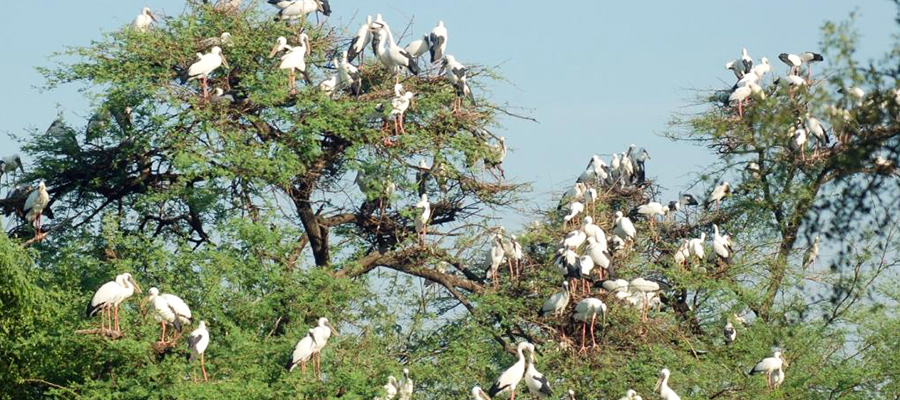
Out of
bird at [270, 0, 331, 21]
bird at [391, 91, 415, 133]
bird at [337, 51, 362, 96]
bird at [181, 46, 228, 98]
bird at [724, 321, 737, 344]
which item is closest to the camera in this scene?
A: bird at [181, 46, 228, 98]

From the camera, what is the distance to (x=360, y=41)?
22.0 m

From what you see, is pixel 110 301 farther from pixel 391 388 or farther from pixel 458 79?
pixel 458 79

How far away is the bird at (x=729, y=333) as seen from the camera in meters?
21.4

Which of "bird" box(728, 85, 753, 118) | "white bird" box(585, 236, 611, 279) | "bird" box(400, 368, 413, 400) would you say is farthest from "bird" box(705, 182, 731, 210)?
"bird" box(400, 368, 413, 400)

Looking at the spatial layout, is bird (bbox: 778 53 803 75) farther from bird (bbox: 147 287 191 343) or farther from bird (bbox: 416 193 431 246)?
bird (bbox: 147 287 191 343)

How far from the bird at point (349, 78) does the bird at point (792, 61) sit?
787 centimetres

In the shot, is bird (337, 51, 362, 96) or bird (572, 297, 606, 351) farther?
bird (337, 51, 362, 96)

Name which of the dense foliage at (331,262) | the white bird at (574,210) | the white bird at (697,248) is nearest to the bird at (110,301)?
the dense foliage at (331,262)

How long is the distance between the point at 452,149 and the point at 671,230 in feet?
14.6

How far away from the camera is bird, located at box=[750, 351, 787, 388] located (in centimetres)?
1939

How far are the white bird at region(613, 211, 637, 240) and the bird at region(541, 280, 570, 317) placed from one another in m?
2.17

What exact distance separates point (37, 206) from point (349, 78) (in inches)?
145

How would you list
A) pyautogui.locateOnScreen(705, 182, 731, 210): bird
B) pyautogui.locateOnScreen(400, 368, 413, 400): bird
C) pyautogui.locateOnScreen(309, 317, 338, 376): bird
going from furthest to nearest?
pyautogui.locateOnScreen(705, 182, 731, 210): bird
pyautogui.locateOnScreen(400, 368, 413, 400): bird
pyautogui.locateOnScreen(309, 317, 338, 376): bird

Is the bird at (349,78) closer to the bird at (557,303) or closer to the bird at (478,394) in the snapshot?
the bird at (557,303)
